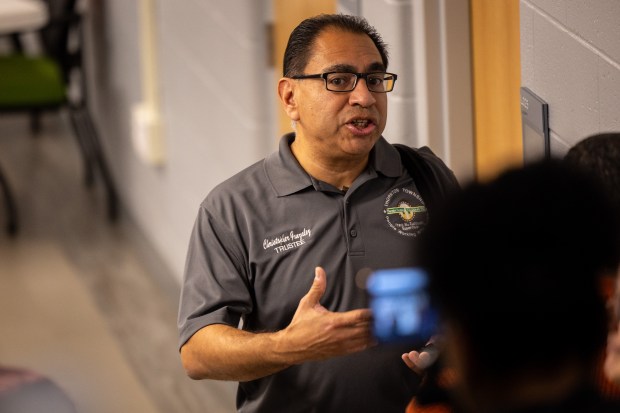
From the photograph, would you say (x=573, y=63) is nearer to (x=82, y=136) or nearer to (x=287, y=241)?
(x=287, y=241)

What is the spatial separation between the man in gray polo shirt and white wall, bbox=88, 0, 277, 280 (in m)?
1.74

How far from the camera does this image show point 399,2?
278 centimetres

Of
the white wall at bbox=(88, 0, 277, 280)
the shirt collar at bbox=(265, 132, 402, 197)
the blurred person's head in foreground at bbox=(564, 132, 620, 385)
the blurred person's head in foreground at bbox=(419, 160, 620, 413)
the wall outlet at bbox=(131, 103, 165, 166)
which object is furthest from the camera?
the wall outlet at bbox=(131, 103, 165, 166)

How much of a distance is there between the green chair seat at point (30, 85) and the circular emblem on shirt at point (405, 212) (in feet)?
13.5

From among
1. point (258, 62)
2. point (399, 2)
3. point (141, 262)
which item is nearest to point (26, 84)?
point (141, 262)

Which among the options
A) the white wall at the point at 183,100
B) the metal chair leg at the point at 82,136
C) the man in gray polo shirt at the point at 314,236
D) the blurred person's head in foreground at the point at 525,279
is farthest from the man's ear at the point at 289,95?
the metal chair leg at the point at 82,136

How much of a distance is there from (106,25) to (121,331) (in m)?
2.09

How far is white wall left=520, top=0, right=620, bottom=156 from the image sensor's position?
2.09 metres

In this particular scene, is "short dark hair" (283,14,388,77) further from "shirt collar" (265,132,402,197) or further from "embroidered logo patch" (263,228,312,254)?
"embroidered logo patch" (263,228,312,254)

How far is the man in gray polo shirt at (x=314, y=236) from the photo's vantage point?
6.86 feet

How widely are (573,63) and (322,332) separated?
0.79 meters

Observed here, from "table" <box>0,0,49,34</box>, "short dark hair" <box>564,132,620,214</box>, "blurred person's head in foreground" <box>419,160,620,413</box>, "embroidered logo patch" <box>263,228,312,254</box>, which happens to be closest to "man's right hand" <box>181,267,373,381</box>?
"embroidered logo patch" <box>263,228,312,254</box>

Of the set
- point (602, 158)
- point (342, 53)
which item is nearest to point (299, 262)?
point (342, 53)

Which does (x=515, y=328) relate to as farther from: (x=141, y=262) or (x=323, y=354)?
(x=141, y=262)
